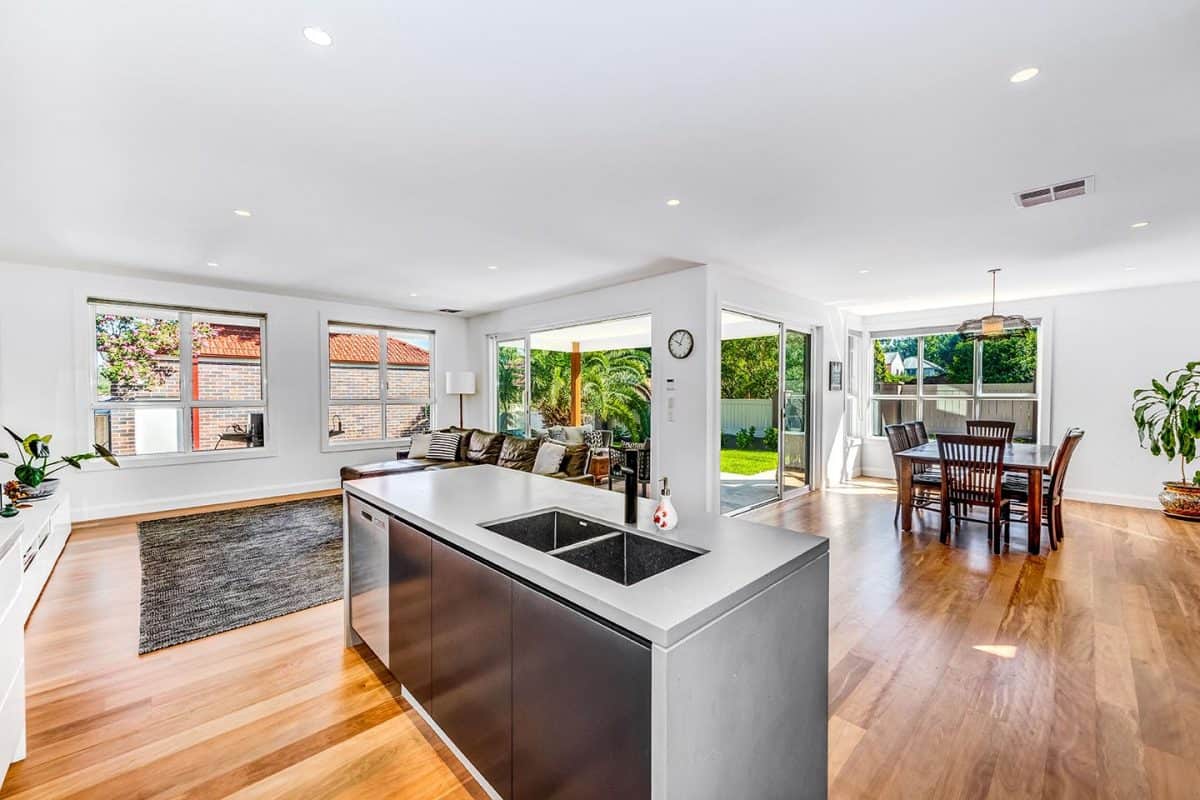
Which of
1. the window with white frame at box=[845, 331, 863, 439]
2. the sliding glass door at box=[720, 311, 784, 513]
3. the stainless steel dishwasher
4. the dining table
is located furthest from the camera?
the window with white frame at box=[845, 331, 863, 439]

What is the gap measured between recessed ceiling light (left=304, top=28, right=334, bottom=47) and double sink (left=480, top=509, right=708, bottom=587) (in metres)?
1.68

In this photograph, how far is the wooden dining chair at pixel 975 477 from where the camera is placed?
12.7 ft

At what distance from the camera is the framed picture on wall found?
653 centimetres

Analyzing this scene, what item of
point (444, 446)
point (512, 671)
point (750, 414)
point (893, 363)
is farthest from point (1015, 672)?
point (893, 363)

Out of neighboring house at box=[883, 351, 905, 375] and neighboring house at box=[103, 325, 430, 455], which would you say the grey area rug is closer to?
neighboring house at box=[103, 325, 430, 455]

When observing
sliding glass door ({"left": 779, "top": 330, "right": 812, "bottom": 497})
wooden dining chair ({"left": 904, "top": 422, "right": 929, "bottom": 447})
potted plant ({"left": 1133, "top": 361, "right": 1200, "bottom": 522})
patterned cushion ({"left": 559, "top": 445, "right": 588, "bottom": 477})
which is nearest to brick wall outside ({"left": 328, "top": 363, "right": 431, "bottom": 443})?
patterned cushion ({"left": 559, "top": 445, "right": 588, "bottom": 477})

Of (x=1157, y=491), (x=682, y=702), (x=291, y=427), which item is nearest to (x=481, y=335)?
(x=291, y=427)

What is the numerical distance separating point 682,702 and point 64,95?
3.04 m

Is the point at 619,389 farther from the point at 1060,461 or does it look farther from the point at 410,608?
the point at 410,608

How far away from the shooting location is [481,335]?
7.62 m

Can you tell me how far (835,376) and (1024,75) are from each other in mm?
5110

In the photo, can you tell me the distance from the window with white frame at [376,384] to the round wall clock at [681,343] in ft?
13.6

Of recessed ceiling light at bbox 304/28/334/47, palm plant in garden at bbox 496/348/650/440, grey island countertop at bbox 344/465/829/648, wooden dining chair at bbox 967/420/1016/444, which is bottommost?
grey island countertop at bbox 344/465/829/648

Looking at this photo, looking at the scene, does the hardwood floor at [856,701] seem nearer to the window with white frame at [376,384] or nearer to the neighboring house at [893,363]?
the window with white frame at [376,384]
